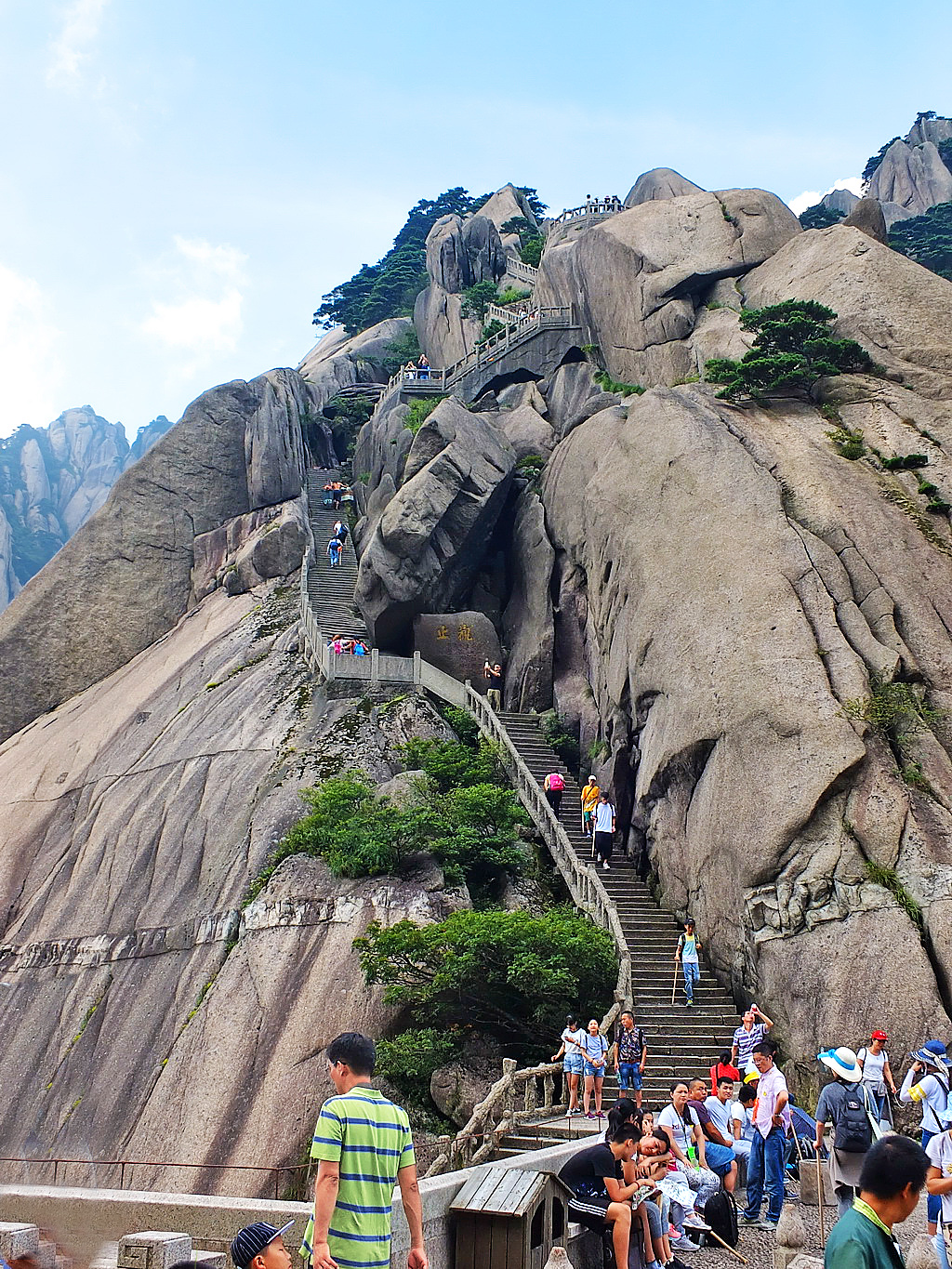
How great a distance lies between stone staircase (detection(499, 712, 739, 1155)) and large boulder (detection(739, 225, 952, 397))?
584 inches

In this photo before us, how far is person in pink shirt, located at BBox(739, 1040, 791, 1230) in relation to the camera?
472 inches

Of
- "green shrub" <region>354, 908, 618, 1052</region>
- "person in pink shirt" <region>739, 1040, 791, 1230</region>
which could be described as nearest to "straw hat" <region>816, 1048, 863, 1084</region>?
"person in pink shirt" <region>739, 1040, 791, 1230</region>

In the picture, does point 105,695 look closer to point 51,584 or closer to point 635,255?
point 51,584

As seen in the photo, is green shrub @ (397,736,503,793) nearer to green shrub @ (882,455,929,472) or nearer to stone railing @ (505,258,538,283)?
green shrub @ (882,455,929,472)

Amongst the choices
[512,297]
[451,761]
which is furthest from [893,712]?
[512,297]

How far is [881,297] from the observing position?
30.5m

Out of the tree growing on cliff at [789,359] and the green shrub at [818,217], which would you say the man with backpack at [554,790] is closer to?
the tree growing on cliff at [789,359]

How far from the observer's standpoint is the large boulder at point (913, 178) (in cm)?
7094

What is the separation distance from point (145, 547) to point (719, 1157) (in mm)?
36747

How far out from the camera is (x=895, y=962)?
57.8 ft

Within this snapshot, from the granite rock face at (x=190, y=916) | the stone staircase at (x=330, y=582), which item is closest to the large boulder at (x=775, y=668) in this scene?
the granite rock face at (x=190, y=916)

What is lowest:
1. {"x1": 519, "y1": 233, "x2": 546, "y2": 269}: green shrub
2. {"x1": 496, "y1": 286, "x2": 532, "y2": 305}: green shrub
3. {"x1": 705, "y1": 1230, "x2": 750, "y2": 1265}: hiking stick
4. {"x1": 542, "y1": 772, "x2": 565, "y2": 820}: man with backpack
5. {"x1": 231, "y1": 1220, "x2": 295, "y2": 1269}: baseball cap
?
{"x1": 705, "y1": 1230, "x2": 750, "y2": 1265}: hiking stick

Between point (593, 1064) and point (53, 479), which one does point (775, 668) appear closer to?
point (593, 1064)

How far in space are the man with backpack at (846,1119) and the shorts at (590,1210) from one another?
9.24 ft
